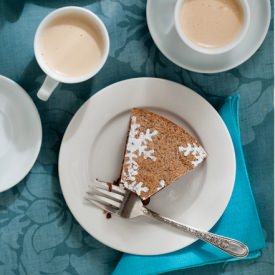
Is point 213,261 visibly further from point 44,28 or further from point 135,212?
point 44,28

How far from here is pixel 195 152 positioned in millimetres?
1200

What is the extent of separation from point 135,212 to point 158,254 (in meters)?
0.11

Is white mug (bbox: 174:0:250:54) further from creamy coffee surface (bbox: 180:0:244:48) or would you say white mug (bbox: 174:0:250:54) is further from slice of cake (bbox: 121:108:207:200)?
slice of cake (bbox: 121:108:207:200)

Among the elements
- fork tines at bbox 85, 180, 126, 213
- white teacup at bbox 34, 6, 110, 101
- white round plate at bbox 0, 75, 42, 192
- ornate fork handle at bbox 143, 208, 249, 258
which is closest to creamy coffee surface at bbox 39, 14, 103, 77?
white teacup at bbox 34, 6, 110, 101

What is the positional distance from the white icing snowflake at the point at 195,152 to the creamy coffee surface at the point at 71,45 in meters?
0.27

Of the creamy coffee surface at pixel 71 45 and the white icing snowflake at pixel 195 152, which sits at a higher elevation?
the creamy coffee surface at pixel 71 45

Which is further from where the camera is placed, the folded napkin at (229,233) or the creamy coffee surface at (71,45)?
the folded napkin at (229,233)

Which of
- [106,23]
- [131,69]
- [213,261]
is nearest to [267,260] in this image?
[213,261]

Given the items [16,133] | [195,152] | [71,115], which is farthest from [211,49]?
[16,133]

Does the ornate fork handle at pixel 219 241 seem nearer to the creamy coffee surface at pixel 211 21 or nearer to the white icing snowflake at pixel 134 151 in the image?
the white icing snowflake at pixel 134 151

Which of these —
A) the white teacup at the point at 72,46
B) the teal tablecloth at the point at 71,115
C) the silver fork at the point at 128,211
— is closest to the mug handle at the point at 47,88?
the white teacup at the point at 72,46

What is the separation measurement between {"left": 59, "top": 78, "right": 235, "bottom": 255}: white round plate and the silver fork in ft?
0.07

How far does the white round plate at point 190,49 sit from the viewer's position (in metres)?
1.17

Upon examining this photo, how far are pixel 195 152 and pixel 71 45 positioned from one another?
35 centimetres
